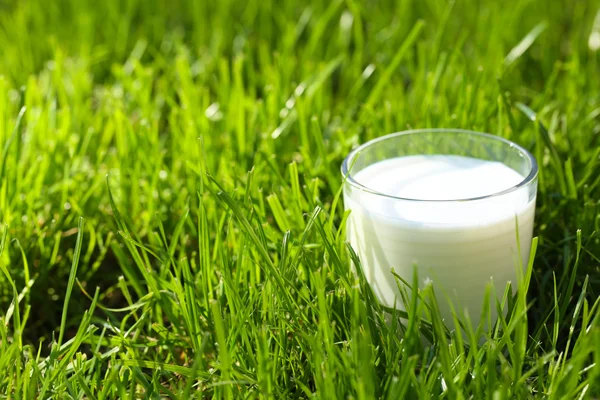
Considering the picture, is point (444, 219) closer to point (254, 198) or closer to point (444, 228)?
point (444, 228)

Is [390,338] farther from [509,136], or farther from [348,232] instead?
[509,136]

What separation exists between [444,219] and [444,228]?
1 cm

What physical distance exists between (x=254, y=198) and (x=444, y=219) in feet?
1.46

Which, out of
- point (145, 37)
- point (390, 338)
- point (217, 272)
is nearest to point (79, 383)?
point (217, 272)

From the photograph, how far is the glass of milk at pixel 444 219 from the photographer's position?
1.05 meters

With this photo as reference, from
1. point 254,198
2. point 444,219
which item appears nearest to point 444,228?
point 444,219

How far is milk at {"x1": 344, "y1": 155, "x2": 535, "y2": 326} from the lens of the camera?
41.4 inches

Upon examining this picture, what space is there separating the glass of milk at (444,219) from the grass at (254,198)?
1.8 inches

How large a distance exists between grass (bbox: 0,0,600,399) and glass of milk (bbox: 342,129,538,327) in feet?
0.15

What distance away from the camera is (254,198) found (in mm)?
1389

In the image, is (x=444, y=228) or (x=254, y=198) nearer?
(x=444, y=228)

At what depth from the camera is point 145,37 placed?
232 cm

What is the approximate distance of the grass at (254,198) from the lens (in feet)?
3.31

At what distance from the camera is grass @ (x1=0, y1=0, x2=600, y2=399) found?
101 centimetres
